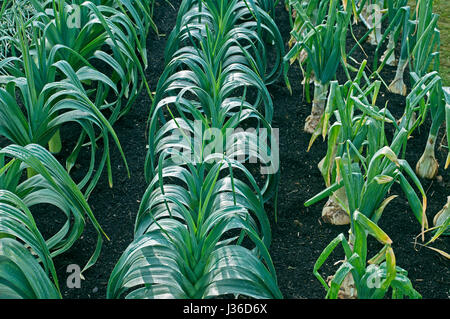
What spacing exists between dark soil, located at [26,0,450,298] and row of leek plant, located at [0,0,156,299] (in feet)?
0.21

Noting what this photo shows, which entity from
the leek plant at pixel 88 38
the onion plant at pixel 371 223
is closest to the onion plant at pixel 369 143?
the onion plant at pixel 371 223

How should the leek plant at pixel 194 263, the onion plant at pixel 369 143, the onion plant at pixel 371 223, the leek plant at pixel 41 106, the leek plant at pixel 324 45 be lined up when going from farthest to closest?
the leek plant at pixel 324 45
the leek plant at pixel 41 106
the onion plant at pixel 369 143
the leek plant at pixel 194 263
the onion plant at pixel 371 223

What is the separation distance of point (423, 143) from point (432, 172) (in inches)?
8.5

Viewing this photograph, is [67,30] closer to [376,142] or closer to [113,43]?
[113,43]

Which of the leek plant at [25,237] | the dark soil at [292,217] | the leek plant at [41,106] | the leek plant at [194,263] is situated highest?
the leek plant at [41,106]

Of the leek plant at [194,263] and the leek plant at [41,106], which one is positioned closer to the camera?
the leek plant at [194,263]

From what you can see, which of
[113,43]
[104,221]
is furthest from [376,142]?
[113,43]

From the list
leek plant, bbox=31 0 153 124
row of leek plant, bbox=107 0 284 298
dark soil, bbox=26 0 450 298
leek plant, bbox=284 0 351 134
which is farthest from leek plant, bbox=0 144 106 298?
leek plant, bbox=284 0 351 134

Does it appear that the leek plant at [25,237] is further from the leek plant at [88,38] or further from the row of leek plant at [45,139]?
the leek plant at [88,38]

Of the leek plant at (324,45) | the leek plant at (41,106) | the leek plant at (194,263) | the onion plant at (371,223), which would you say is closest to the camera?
the onion plant at (371,223)

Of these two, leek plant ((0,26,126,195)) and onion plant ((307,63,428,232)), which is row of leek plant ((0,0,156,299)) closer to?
leek plant ((0,26,126,195))

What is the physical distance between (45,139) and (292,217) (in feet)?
2.69

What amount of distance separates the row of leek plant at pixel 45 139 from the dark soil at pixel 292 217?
0.21 ft

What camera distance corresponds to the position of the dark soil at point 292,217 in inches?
71.0
